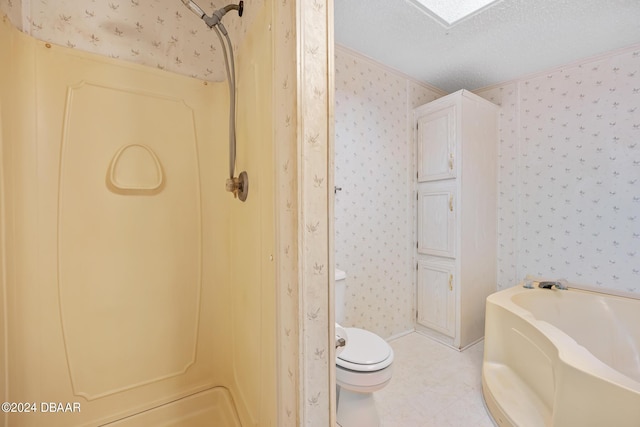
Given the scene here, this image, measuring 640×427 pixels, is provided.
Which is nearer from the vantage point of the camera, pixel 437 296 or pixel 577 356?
pixel 577 356

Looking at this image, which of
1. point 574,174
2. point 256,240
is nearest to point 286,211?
point 256,240

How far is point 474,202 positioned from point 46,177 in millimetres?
2686

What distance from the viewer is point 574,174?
2.07 metres

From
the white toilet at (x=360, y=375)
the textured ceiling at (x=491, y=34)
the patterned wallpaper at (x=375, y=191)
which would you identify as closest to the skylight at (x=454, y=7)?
the textured ceiling at (x=491, y=34)

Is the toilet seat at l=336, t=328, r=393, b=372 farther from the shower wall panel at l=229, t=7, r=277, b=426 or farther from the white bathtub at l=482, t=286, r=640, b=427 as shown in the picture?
the white bathtub at l=482, t=286, r=640, b=427

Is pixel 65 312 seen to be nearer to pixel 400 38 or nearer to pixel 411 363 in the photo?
pixel 411 363

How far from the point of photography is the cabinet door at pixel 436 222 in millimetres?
2148

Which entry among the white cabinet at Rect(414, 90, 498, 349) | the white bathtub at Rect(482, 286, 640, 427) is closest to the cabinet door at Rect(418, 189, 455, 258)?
the white cabinet at Rect(414, 90, 498, 349)

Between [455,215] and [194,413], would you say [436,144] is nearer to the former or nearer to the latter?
[455,215]

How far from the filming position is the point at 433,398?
1.58 metres

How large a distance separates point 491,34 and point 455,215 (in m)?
1.27

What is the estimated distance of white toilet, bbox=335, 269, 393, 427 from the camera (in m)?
1.22

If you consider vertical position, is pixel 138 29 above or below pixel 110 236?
above

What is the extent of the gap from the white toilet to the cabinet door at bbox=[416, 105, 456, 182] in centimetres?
149
